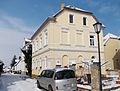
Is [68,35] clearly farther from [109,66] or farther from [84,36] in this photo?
[109,66]

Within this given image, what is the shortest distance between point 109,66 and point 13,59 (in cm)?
9503

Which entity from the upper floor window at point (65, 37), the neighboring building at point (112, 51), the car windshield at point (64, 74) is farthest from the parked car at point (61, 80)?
the neighboring building at point (112, 51)

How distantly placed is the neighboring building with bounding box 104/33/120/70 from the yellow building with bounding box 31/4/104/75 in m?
5.01

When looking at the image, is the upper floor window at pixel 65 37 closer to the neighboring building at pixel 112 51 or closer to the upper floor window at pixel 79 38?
Answer: the upper floor window at pixel 79 38

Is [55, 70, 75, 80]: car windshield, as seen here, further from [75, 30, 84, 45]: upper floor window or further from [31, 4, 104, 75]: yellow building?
[75, 30, 84, 45]: upper floor window

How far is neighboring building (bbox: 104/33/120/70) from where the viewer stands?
38469 millimetres

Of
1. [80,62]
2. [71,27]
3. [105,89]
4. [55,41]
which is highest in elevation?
[71,27]

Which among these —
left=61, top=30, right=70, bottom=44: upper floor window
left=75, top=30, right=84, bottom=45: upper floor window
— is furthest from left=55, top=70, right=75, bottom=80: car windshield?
left=75, top=30, right=84, bottom=45: upper floor window

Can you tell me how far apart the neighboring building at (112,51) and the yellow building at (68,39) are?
501cm

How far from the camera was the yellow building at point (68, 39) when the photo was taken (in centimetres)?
3080

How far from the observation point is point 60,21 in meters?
31.8

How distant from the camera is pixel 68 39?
105 ft

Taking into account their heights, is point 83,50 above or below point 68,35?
below

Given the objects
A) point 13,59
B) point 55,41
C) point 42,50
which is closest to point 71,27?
point 55,41
